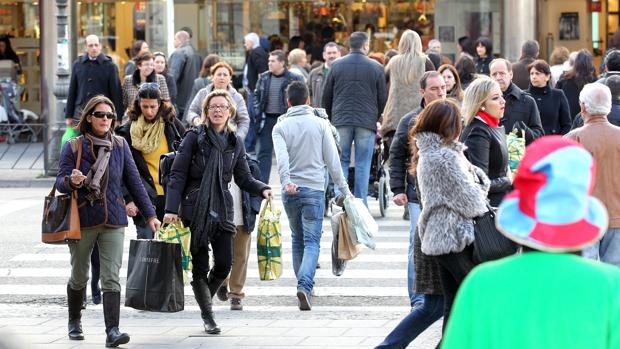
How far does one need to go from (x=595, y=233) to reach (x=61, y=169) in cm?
600

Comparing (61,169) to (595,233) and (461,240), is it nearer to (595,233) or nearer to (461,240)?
(461,240)

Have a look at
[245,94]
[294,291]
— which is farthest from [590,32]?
[294,291]

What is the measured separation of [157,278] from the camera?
873 cm

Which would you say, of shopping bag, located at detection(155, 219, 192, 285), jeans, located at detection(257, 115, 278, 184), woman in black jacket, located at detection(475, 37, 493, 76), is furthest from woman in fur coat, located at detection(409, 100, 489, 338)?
woman in black jacket, located at detection(475, 37, 493, 76)

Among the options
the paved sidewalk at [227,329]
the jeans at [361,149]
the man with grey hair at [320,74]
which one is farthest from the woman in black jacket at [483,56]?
the paved sidewalk at [227,329]

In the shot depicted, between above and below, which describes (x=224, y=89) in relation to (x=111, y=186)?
above

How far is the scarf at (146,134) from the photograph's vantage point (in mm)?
10031

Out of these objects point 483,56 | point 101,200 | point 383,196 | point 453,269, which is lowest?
point 383,196

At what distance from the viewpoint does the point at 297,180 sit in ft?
33.5

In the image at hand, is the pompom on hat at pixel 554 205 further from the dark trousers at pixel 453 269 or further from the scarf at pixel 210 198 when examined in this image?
the scarf at pixel 210 198

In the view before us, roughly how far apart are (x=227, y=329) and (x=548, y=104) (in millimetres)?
4546

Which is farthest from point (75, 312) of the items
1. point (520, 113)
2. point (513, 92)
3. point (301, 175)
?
point (513, 92)

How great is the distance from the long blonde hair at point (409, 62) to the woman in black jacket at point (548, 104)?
63.8 inches

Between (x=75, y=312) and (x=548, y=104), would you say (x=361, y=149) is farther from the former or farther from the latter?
(x=75, y=312)
